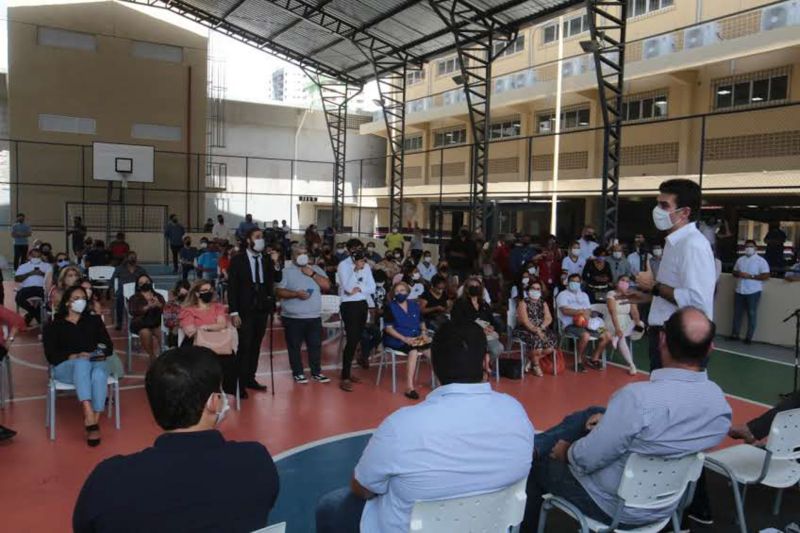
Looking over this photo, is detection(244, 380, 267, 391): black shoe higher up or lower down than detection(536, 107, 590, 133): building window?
lower down

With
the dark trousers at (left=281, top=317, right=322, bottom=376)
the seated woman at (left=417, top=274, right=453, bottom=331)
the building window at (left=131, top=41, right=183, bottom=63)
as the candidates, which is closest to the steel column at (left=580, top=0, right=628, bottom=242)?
the seated woman at (left=417, top=274, right=453, bottom=331)

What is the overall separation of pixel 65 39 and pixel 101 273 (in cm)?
1358

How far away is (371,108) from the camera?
3616cm

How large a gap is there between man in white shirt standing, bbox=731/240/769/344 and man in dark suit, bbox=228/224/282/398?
712 centimetres

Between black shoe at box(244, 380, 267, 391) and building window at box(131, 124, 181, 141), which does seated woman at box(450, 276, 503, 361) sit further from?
building window at box(131, 124, 181, 141)

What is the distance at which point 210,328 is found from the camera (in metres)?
→ 5.65

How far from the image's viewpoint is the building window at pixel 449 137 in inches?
1158

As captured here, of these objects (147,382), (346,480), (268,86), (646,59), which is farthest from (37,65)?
(147,382)

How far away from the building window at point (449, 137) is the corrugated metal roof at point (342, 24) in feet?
24.7

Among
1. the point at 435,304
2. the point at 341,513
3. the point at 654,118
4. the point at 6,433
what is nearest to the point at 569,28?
the point at 654,118

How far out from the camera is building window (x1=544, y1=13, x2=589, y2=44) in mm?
23844

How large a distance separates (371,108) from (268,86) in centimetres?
583

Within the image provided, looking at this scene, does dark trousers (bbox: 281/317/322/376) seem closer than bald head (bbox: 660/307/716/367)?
No

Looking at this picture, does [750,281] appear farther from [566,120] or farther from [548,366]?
[566,120]
